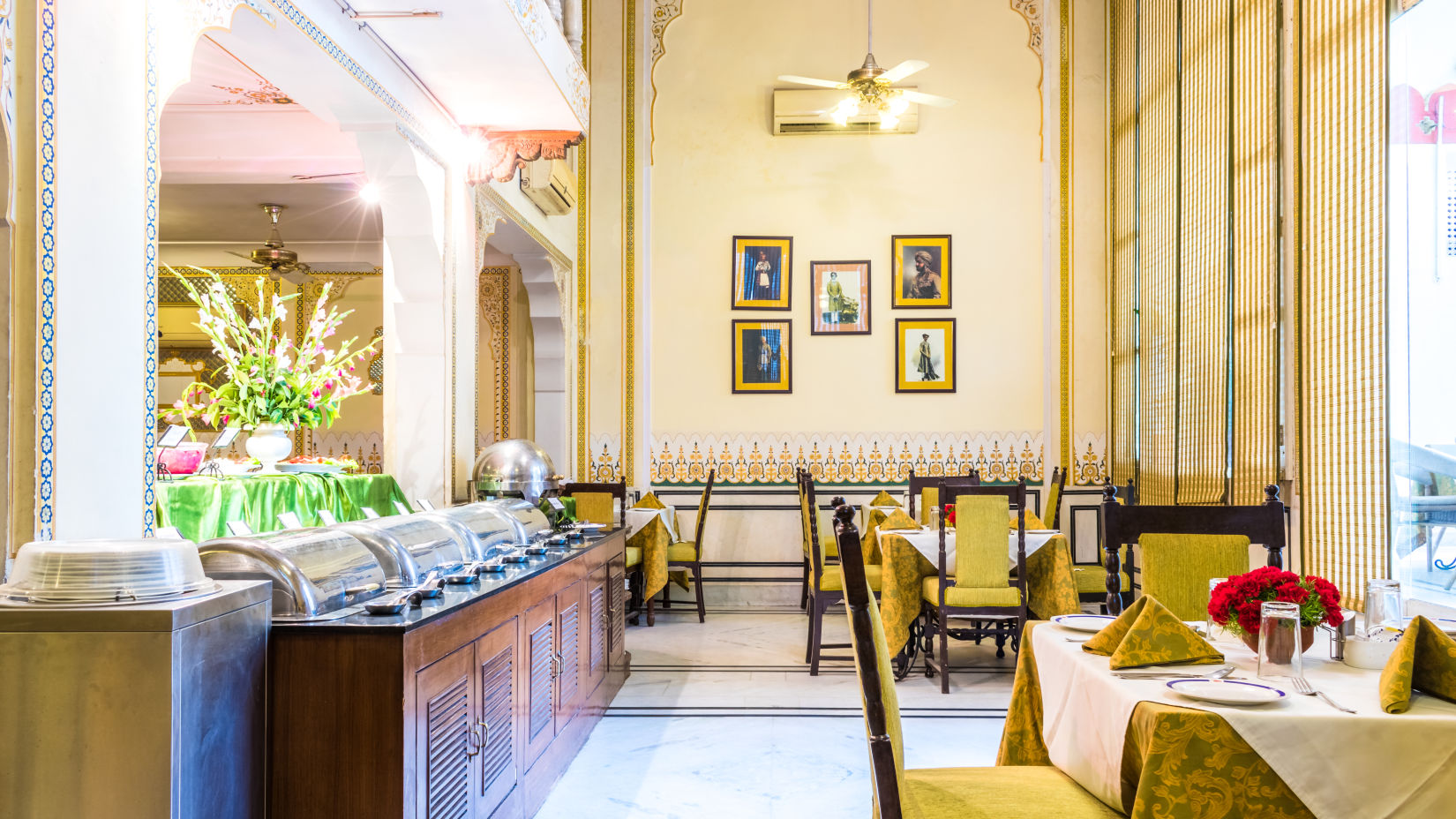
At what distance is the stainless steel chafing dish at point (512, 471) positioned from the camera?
541 centimetres

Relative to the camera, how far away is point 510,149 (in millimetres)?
5391

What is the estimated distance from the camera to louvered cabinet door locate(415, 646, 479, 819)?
235cm

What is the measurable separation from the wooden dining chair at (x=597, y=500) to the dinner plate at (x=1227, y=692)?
509 cm

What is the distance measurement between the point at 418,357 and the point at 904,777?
3946 millimetres

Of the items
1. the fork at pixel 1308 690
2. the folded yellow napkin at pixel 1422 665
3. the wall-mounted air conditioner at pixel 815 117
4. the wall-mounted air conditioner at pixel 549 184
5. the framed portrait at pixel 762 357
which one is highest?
the wall-mounted air conditioner at pixel 815 117

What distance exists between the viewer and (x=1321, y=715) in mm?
1764

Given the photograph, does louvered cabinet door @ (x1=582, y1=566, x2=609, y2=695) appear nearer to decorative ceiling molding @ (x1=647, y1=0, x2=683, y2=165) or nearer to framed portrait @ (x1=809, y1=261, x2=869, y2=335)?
framed portrait @ (x1=809, y1=261, x2=869, y2=335)

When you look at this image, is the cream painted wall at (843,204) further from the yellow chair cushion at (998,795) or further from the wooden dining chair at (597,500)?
the yellow chair cushion at (998,795)

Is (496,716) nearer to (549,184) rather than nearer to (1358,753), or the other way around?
(1358,753)

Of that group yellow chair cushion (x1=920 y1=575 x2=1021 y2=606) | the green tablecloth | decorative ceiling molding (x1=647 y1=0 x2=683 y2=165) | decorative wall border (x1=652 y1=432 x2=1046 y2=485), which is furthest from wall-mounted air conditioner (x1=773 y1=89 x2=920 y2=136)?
the green tablecloth

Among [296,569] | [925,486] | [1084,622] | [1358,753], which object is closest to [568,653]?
[296,569]

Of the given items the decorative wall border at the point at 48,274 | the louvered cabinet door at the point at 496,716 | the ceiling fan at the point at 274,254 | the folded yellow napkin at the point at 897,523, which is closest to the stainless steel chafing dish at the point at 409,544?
the louvered cabinet door at the point at 496,716

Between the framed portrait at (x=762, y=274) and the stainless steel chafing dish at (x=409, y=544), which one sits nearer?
the stainless steel chafing dish at (x=409, y=544)

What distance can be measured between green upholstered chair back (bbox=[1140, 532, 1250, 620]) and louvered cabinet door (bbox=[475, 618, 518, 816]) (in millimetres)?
1990
